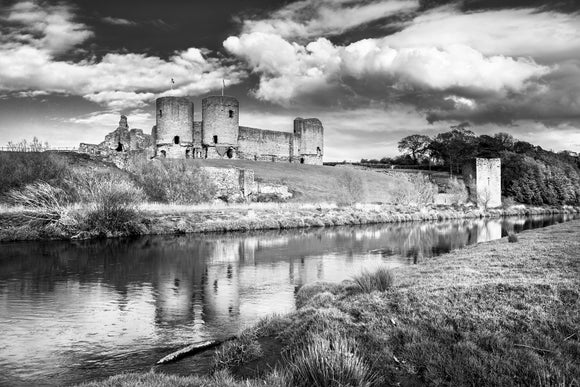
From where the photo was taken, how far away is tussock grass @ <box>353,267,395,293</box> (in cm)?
946

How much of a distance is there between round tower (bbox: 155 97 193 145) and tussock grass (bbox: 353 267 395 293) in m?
47.4

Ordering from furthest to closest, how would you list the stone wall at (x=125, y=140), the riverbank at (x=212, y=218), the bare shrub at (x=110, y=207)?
1. the stone wall at (x=125, y=140)
2. the bare shrub at (x=110, y=207)
3. the riverbank at (x=212, y=218)

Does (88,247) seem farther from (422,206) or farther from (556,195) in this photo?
(556,195)

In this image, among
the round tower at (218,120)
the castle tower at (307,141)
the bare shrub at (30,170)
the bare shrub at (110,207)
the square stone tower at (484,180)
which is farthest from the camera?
the castle tower at (307,141)

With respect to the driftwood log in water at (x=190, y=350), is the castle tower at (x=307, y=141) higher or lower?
higher

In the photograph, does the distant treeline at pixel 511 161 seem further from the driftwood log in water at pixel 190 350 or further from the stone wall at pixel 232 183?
the driftwood log in water at pixel 190 350

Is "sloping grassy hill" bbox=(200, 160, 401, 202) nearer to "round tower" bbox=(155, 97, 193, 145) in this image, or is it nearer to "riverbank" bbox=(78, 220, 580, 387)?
"round tower" bbox=(155, 97, 193, 145)

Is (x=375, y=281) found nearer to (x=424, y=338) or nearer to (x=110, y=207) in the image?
(x=424, y=338)

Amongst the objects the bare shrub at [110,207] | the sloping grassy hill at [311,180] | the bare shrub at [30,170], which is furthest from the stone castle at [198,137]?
the bare shrub at [110,207]

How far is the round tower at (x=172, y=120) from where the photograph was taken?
2136 inches

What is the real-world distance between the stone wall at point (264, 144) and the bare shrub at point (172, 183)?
964 inches

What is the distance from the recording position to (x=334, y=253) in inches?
827

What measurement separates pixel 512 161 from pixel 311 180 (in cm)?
3252

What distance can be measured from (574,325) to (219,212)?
2730 centimetres
